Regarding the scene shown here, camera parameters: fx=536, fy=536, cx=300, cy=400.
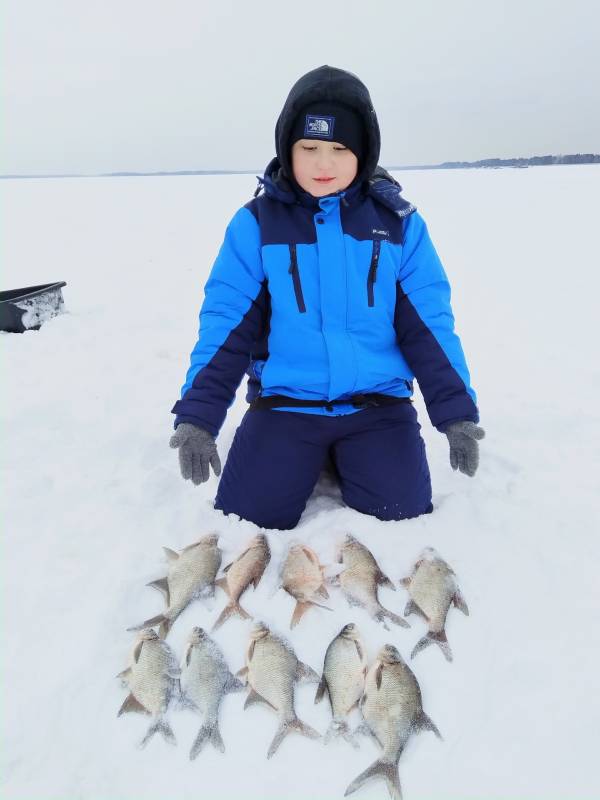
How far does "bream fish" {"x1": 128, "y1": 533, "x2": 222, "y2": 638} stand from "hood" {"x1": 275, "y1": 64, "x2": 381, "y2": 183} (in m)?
1.61

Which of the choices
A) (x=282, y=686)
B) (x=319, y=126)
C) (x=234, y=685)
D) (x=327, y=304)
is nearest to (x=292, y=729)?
(x=282, y=686)

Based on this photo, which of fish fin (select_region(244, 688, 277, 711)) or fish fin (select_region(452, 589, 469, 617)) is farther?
fish fin (select_region(452, 589, 469, 617))

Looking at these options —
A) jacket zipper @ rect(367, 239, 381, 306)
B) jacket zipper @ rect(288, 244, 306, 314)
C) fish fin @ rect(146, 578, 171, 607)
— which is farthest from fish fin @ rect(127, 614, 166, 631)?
jacket zipper @ rect(367, 239, 381, 306)

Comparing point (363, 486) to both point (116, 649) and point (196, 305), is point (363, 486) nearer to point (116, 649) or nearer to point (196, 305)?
point (116, 649)

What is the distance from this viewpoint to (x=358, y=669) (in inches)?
68.9

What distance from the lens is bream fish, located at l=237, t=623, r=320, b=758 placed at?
165cm

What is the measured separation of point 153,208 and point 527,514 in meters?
19.2

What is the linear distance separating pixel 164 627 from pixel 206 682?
11.1 inches

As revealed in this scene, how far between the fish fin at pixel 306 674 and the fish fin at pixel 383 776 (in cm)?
31

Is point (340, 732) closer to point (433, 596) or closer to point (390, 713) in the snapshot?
point (390, 713)

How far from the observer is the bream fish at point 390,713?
1.54 metres

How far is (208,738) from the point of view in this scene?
1626 millimetres

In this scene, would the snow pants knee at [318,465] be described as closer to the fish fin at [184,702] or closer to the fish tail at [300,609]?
the fish tail at [300,609]

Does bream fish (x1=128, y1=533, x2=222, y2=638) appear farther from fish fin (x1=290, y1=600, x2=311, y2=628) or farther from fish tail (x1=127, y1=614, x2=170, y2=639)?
fish fin (x1=290, y1=600, x2=311, y2=628)
